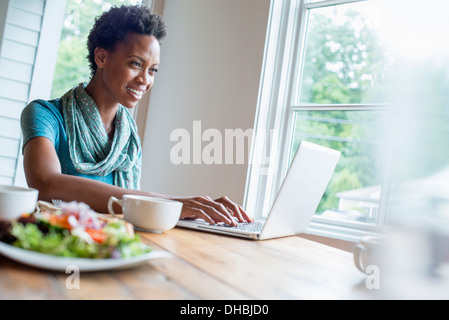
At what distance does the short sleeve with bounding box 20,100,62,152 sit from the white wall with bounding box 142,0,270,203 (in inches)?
42.9

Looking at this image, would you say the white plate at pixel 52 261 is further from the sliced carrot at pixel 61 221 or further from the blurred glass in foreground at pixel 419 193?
the blurred glass in foreground at pixel 419 193

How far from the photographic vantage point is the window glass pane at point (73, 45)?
8.85ft

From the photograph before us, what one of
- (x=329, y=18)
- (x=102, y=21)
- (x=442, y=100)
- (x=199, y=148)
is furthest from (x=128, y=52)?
(x=442, y=100)

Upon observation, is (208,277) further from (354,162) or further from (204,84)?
(204,84)

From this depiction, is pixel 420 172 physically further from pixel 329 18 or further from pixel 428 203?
pixel 329 18

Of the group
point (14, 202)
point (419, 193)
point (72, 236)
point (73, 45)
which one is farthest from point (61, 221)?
point (73, 45)

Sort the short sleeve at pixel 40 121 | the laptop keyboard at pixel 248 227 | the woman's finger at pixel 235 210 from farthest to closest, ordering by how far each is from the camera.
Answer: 1. the short sleeve at pixel 40 121
2. the woman's finger at pixel 235 210
3. the laptop keyboard at pixel 248 227

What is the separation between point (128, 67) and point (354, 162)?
1.19m

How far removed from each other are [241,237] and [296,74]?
1583 millimetres

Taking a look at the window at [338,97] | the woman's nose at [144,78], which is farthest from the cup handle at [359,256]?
the woman's nose at [144,78]

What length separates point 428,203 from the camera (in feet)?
1.39

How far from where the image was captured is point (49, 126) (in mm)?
1468

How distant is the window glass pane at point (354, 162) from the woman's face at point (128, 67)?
102 centimetres

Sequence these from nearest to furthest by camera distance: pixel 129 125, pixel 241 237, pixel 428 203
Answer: pixel 428 203 < pixel 241 237 < pixel 129 125
